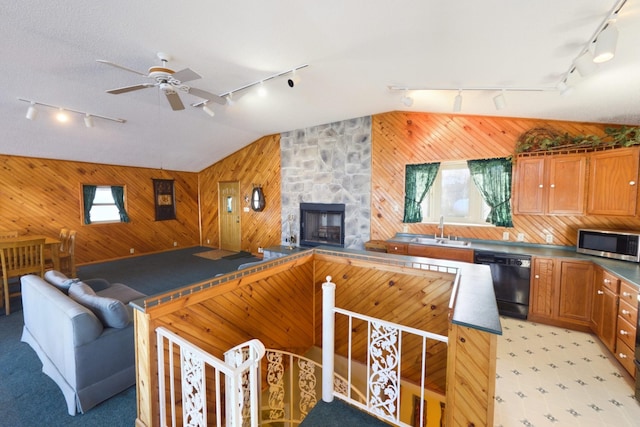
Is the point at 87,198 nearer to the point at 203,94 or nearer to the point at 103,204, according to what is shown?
the point at 103,204

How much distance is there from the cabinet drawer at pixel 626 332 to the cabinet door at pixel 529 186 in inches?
60.0

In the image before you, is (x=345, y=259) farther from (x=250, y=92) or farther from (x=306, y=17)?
(x=250, y=92)

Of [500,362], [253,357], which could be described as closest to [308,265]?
[253,357]

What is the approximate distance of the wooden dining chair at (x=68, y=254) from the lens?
4629 mm

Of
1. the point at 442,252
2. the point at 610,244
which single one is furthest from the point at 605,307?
the point at 442,252

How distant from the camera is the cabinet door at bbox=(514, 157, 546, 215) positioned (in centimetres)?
356

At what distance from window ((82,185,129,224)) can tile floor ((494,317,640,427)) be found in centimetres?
805

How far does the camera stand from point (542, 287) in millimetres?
3316

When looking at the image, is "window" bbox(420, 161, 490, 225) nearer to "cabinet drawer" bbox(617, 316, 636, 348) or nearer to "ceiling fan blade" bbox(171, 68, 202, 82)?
"cabinet drawer" bbox(617, 316, 636, 348)

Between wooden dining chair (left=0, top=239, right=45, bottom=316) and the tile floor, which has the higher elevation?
wooden dining chair (left=0, top=239, right=45, bottom=316)

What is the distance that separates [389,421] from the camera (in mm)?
1807

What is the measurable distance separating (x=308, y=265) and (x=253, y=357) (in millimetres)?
2110

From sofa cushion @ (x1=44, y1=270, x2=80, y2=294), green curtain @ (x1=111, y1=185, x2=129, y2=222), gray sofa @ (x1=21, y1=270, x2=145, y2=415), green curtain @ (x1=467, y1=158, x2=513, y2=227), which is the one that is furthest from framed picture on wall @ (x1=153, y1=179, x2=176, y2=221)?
green curtain @ (x1=467, y1=158, x2=513, y2=227)

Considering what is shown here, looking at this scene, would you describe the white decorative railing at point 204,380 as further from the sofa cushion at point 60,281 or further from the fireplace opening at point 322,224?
the fireplace opening at point 322,224
